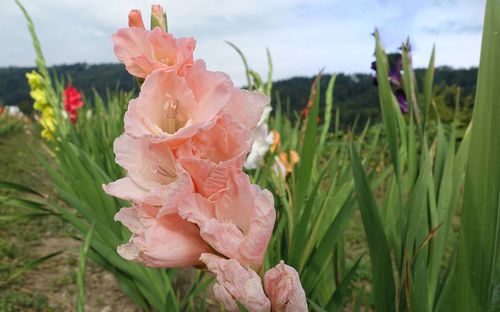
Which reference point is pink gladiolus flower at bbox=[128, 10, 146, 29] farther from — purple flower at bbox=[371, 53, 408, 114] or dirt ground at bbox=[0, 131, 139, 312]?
purple flower at bbox=[371, 53, 408, 114]

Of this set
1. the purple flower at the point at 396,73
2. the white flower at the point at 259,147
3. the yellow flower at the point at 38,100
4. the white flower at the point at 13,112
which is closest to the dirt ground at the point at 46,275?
the white flower at the point at 259,147

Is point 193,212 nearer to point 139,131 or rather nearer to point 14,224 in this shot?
point 139,131

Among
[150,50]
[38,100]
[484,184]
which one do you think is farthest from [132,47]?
[38,100]

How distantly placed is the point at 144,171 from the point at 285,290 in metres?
0.16

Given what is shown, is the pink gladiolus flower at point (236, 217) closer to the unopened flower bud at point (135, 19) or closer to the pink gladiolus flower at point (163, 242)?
the pink gladiolus flower at point (163, 242)

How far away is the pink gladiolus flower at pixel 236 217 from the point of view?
16.1 inches

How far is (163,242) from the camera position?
1.40 feet

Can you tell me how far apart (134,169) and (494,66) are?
1.23ft

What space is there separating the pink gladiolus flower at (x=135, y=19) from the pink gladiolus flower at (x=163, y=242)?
162mm

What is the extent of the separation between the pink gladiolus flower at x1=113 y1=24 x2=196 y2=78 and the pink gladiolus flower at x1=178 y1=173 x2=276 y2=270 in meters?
0.11

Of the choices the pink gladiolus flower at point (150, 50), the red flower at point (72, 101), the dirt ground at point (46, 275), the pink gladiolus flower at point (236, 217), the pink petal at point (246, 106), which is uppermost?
the pink gladiolus flower at point (150, 50)

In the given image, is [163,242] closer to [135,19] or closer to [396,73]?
[135,19]

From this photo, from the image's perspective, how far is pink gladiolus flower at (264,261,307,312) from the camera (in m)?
0.41

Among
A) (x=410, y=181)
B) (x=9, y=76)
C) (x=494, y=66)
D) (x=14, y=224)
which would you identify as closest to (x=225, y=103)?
(x=494, y=66)
